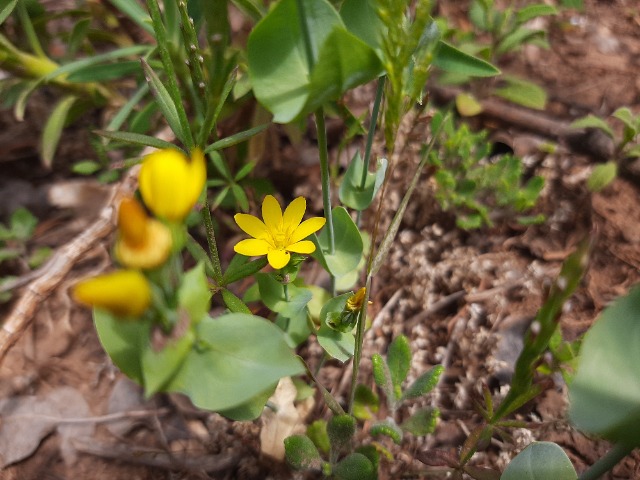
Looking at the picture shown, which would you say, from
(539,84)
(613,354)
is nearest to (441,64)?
(613,354)

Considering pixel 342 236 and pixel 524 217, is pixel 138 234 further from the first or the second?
pixel 524 217

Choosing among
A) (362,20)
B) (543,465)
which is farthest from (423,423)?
(362,20)

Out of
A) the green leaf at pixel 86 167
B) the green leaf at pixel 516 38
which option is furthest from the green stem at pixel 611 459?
the green leaf at pixel 86 167

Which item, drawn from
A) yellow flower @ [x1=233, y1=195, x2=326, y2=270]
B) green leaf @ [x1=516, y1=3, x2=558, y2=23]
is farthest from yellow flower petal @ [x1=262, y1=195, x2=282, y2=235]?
green leaf @ [x1=516, y1=3, x2=558, y2=23]

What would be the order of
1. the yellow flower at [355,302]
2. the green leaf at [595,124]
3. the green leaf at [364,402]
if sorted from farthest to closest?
1. the green leaf at [595,124]
2. the green leaf at [364,402]
3. the yellow flower at [355,302]

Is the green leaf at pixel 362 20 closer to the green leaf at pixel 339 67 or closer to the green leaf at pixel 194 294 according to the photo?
the green leaf at pixel 339 67

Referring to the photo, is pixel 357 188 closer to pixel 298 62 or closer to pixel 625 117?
pixel 298 62

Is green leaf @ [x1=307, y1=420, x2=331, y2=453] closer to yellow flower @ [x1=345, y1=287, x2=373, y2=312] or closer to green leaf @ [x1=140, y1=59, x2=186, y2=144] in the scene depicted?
yellow flower @ [x1=345, y1=287, x2=373, y2=312]
